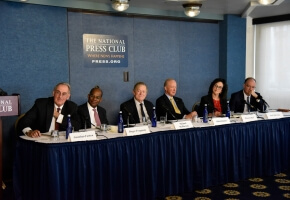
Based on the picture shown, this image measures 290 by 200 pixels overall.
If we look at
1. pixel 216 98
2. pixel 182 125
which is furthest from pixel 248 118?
pixel 182 125

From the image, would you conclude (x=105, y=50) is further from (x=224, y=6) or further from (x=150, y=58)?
(x=224, y=6)

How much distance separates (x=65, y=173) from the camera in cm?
324

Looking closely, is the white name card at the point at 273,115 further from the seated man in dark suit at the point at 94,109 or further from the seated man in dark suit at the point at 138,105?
the seated man in dark suit at the point at 94,109

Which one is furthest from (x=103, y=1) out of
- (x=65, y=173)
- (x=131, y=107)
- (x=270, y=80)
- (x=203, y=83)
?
(x=270, y=80)

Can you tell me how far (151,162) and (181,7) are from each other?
128 inches

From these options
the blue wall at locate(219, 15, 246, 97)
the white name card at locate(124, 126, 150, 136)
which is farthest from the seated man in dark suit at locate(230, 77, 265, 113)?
the white name card at locate(124, 126, 150, 136)

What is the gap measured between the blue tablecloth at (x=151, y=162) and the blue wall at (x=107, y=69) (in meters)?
1.90

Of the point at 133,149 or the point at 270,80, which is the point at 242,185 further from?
the point at 270,80

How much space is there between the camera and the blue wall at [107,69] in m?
5.03

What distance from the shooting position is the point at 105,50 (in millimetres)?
5957

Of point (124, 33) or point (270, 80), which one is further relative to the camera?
point (270, 80)

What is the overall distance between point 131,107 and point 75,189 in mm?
1711

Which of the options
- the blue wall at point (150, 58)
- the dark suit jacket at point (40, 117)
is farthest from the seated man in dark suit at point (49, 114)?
the blue wall at point (150, 58)

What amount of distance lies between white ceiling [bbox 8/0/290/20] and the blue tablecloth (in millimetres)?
2091
